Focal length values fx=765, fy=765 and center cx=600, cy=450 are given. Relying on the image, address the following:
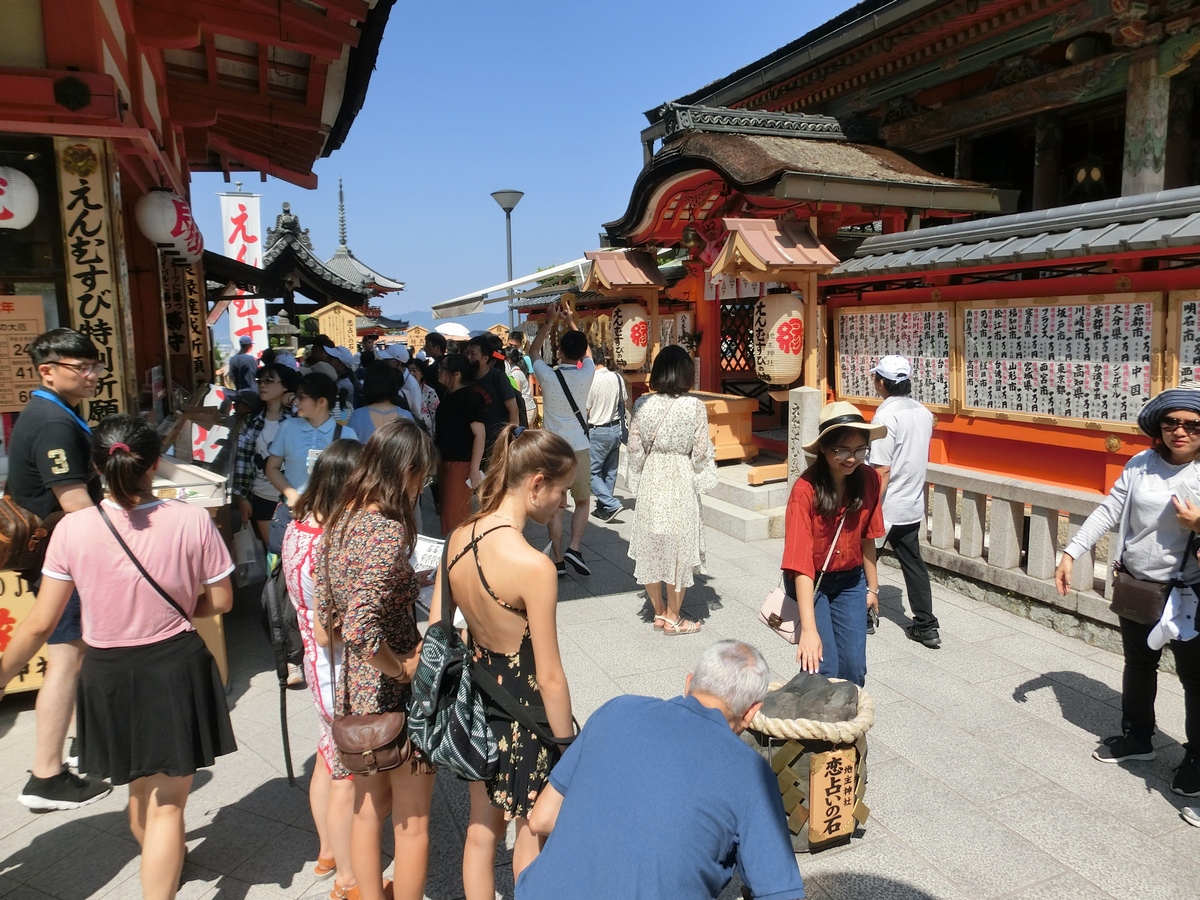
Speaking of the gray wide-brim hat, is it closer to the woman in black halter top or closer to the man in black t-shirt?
the woman in black halter top

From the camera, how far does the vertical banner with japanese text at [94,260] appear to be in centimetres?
449

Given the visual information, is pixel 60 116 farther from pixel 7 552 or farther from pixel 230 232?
pixel 230 232

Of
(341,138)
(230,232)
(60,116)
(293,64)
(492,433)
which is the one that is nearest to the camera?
(60,116)

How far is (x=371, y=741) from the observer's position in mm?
2430

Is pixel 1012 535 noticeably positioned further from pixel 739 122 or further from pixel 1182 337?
pixel 739 122

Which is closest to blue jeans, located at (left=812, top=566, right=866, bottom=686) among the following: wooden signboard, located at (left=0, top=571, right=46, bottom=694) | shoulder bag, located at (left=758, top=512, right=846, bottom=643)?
shoulder bag, located at (left=758, top=512, right=846, bottom=643)

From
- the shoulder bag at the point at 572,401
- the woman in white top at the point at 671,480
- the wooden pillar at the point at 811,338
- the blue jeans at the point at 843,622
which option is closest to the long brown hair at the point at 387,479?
the blue jeans at the point at 843,622

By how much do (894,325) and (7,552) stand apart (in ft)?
22.7

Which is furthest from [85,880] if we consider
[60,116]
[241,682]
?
[60,116]

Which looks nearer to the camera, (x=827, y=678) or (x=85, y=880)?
(x=85, y=880)

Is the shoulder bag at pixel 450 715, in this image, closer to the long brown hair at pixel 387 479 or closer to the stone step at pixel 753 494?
the long brown hair at pixel 387 479

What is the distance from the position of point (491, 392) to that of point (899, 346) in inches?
154

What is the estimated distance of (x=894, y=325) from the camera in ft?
24.1

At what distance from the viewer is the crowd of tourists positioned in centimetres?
180
